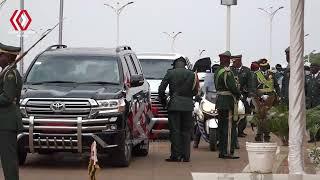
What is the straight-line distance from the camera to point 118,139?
39.6 feet

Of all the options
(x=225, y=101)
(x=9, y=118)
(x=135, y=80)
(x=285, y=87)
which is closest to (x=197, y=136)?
(x=285, y=87)

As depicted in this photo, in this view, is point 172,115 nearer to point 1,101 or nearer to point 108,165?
point 108,165

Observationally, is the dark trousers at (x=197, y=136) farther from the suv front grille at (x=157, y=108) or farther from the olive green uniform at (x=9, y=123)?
the olive green uniform at (x=9, y=123)

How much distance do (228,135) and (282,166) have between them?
2035mm

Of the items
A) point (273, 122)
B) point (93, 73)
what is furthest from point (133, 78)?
point (273, 122)

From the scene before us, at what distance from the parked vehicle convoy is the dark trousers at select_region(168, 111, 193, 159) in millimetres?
3446

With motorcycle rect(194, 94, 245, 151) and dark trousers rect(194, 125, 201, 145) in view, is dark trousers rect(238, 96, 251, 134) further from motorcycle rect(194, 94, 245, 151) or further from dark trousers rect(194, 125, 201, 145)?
motorcycle rect(194, 94, 245, 151)

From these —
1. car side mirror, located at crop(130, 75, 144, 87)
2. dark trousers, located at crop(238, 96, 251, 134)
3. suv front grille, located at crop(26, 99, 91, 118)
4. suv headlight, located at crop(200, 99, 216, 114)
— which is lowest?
dark trousers, located at crop(238, 96, 251, 134)

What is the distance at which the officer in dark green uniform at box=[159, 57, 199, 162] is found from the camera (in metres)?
13.5

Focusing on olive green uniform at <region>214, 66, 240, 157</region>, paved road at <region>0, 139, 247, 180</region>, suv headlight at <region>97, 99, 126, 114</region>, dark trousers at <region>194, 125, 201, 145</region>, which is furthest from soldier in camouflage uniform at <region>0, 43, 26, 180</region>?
dark trousers at <region>194, 125, 201, 145</region>

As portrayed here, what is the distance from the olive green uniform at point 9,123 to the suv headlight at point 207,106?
23.3 feet

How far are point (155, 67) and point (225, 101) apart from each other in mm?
5787

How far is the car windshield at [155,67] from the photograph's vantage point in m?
19.0

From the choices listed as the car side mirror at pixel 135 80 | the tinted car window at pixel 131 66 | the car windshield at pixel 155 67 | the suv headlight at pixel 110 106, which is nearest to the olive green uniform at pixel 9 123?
the suv headlight at pixel 110 106
